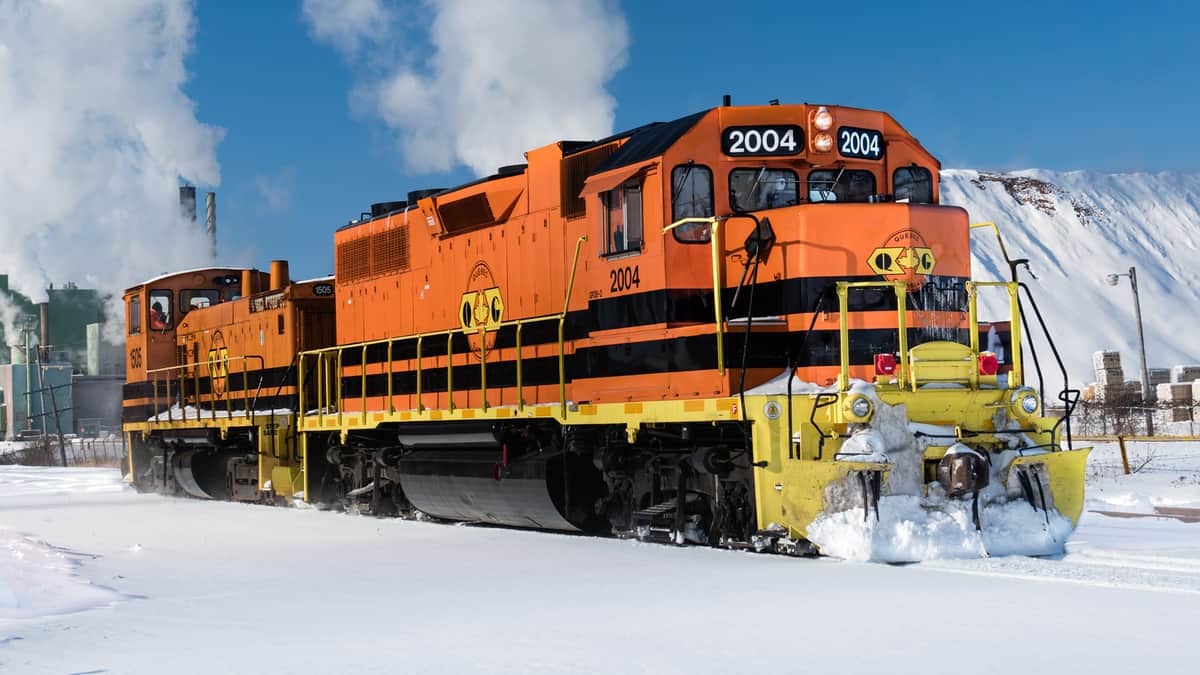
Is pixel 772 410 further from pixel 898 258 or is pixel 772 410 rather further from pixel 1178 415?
pixel 1178 415

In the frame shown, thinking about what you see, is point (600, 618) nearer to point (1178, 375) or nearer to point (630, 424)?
point (630, 424)

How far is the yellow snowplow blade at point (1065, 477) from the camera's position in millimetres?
9766

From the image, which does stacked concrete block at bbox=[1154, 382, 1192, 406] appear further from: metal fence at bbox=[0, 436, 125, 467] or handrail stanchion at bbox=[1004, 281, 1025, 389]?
metal fence at bbox=[0, 436, 125, 467]

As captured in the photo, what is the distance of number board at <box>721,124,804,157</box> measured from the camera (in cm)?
1075

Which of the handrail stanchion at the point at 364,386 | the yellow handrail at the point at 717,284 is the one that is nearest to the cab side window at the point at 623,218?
the yellow handrail at the point at 717,284

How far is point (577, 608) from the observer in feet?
24.4

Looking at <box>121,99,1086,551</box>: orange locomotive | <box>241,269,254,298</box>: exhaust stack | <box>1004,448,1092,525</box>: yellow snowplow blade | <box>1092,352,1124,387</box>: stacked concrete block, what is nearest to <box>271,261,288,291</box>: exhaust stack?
<box>241,269,254,298</box>: exhaust stack

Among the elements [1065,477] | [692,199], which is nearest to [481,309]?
[692,199]

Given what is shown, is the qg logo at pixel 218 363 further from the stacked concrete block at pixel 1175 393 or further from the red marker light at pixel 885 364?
the stacked concrete block at pixel 1175 393

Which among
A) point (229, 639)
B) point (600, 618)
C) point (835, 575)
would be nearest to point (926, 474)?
point (835, 575)

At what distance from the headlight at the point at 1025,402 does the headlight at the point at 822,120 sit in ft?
8.17

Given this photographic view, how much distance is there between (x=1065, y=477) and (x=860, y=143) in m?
3.01

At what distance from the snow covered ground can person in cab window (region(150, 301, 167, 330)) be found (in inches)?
443

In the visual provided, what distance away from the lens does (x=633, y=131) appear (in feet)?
39.4
